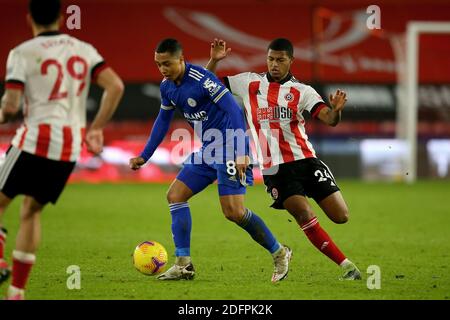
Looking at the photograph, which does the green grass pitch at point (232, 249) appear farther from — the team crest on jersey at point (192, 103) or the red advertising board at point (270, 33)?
the red advertising board at point (270, 33)

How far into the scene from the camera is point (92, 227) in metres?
11.7

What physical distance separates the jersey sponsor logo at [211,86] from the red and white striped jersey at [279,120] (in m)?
0.49

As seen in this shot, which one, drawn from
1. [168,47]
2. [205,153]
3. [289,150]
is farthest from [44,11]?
[289,150]

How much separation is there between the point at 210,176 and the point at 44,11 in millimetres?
2415

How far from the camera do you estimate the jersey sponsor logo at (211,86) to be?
723 centimetres

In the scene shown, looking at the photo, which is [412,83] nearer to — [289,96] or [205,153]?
[289,96]

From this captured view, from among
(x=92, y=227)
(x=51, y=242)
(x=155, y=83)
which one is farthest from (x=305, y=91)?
(x=155, y=83)

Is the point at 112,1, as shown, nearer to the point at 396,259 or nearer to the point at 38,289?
the point at 396,259

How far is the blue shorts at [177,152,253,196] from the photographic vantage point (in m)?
7.31

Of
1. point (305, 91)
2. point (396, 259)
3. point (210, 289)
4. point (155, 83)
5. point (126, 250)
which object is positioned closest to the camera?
point (210, 289)

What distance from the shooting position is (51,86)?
561 centimetres

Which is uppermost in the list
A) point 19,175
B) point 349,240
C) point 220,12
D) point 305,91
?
point 220,12

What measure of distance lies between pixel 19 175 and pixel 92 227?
20.0 feet

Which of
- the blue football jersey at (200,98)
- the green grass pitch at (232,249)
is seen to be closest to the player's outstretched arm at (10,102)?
the green grass pitch at (232,249)
